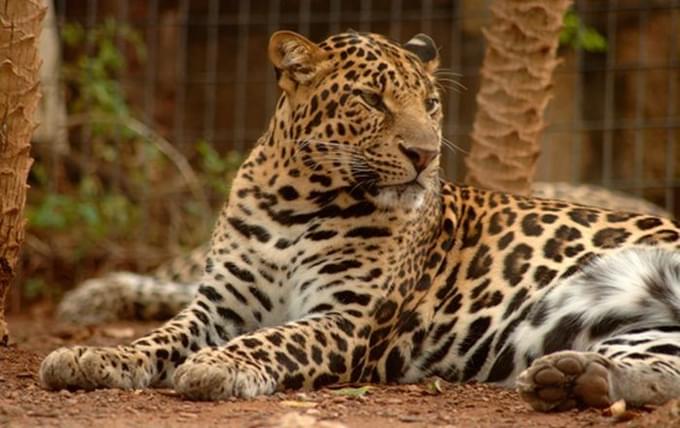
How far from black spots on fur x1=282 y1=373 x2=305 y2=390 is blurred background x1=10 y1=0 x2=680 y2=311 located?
5.60 meters

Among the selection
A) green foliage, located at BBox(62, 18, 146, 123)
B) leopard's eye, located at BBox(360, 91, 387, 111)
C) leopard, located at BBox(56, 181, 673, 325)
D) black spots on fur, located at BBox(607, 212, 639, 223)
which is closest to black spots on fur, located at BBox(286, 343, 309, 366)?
leopard's eye, located at BBox(360, 91, 387, 111)

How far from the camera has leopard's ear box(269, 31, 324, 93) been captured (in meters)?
6.43

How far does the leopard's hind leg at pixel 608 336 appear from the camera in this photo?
5.18 meters

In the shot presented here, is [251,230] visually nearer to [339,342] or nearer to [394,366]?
[339,342]

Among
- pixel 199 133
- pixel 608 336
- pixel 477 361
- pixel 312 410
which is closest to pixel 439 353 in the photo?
pixel 477 361

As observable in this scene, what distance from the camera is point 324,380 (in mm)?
6066

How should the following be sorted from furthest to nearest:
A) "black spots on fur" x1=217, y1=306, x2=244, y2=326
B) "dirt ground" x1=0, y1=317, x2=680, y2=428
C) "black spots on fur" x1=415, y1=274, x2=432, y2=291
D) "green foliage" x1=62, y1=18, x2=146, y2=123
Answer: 1. "green foliage" x1=62, y1=18, x2=146, y2=123
2. "black spots on fur" x1=415, y1=274, x2=432, y2=291
3. "black spots on fur" x1=217, y1=306, x2=244, y2=326
4. "dirt ground" x1=0, y1=317, x2=680, y2=428

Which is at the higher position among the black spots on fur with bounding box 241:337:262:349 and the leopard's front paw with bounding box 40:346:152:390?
the black spots on fur with bounding box 241:337:262:349

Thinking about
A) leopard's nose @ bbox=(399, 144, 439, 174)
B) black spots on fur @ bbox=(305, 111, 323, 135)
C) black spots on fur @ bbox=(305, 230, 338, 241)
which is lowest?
black spots on fur @ bbox=(305, 230, 338, 241)

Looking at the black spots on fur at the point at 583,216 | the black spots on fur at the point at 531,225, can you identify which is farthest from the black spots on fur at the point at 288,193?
the black spots on fur at the point at 583,216

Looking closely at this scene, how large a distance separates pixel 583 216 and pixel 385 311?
122cm

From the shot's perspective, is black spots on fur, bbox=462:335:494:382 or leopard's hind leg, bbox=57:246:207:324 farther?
leopard's hind leg, bbox=57:246:207:324

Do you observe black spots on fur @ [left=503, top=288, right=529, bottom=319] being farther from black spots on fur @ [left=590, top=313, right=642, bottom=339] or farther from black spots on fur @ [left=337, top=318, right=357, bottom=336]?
black spots on fur @ [left=337, top=318, right=357, bottom=336]

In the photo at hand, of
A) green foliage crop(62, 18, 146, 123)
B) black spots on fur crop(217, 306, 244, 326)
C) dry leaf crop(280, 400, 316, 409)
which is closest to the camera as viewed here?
dry leaf crop(280, 400, 316, 409)
